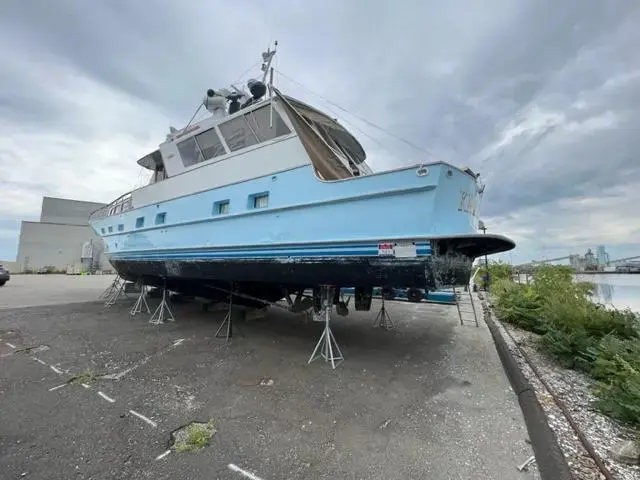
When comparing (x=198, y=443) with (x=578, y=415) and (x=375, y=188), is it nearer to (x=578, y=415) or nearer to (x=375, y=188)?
(x=375, y=188)

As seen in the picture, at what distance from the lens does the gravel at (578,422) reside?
6.89 ft

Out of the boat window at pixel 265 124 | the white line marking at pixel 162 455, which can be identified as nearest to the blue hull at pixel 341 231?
the boat window at pixel 265 124

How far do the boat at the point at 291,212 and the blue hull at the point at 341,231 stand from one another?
0.01 m

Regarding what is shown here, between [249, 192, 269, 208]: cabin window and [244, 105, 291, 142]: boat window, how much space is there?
87 cm

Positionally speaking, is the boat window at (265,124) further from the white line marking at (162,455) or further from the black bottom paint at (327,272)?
the white line marking at (162,455)

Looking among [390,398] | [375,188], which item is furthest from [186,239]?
[390,398]

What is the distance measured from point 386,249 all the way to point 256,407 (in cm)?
210

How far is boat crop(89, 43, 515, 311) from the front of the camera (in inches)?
141

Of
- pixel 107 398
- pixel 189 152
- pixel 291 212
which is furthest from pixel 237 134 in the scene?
pixel 107 398

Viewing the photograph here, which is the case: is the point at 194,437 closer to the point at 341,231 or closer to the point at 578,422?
the point at 341,231

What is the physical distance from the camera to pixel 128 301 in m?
10.1

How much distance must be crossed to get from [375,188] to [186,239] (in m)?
3.79

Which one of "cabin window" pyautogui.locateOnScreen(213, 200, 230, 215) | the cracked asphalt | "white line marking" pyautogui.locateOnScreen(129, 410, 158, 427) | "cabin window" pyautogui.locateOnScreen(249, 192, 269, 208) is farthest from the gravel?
"cabin window" pyautogui.locateOnScreen(213, 200, 230, 215)

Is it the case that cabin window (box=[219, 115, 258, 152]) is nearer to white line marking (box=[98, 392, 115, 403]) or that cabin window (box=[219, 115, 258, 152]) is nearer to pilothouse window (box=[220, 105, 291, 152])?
pilothouse window (box=[220, 105, 291, 152])
